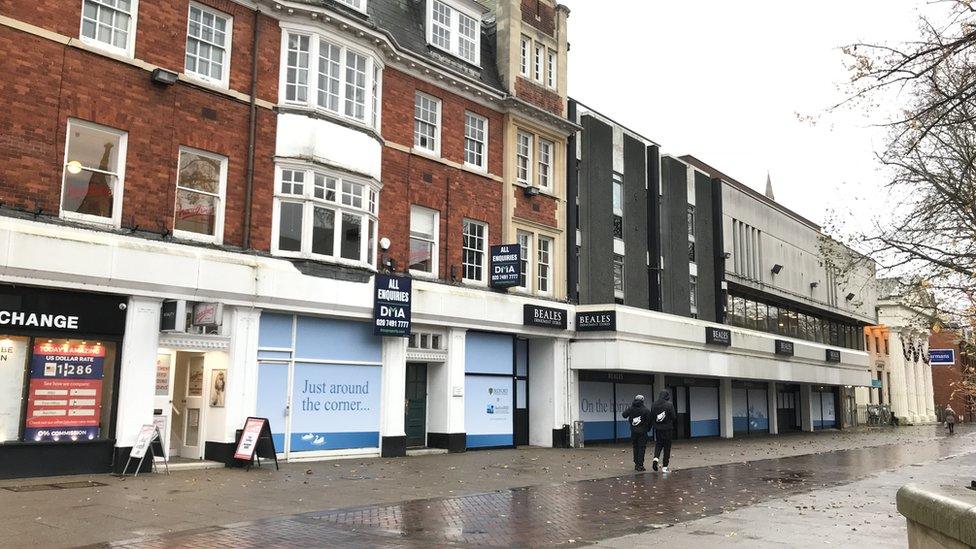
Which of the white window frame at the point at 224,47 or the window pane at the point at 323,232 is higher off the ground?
the white window frame at the point at 224,47

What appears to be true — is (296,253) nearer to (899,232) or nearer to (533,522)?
(533,522)

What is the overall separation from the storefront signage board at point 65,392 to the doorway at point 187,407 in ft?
7.13

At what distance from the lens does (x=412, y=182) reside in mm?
20875

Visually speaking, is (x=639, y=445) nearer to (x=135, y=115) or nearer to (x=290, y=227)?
(x=290, y=227)

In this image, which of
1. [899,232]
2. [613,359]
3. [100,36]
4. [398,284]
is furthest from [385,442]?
[899,232]

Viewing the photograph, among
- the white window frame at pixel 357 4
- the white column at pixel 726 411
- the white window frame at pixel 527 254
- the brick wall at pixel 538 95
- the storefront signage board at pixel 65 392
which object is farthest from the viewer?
the white column at pixel 726 411

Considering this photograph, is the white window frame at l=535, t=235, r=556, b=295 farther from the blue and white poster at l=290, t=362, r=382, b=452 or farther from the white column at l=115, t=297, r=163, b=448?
the white column at l=115, t=297, r=163, b=448

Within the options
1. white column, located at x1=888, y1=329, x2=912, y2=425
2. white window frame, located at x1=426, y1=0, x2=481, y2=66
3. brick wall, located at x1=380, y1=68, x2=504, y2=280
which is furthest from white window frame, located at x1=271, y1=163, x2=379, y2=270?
white column, located at x1=888, y1=329, x2=912, y2=425

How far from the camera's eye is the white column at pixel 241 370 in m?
16.2

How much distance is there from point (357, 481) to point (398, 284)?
6.28 meters

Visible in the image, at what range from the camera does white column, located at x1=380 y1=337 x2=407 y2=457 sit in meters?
19.4

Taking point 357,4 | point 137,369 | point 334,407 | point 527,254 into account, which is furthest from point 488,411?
point 357,4

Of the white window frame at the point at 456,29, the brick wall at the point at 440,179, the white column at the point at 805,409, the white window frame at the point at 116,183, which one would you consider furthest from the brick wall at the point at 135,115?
the white column at the point at 805,409

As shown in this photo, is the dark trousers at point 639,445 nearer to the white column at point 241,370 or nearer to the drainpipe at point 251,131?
the white column at point 241,370
